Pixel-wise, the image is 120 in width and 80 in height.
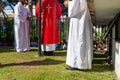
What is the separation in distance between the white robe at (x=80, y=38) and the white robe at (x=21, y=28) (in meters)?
5.52

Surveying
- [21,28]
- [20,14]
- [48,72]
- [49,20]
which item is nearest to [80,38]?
[48,72]

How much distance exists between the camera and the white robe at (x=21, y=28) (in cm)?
1355

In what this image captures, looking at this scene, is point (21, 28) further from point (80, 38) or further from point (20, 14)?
point (80, 38)

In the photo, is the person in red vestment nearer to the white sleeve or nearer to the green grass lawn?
the white sleeve

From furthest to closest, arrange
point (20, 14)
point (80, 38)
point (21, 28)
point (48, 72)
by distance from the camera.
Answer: point (21, 28) < point (20, 14) < point (80, 38) < point (48, 72)

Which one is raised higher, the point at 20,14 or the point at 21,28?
the point at 20,14

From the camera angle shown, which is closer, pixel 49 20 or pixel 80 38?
pixel 80 38

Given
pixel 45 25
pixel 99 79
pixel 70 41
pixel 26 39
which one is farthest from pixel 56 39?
pixel 99 79

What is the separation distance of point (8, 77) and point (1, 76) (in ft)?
0.61

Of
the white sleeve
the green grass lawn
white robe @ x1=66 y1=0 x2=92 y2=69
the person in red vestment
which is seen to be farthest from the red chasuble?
white robe @ x1=66 y1=0 x2=92 y2=69

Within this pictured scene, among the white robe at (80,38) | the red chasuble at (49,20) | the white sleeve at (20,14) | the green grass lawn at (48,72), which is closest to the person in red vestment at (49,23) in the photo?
the red chasuble at (49,20)

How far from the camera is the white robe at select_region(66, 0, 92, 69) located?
8.04 meters

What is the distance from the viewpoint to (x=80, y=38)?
815cm

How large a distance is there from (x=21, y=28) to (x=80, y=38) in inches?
238
